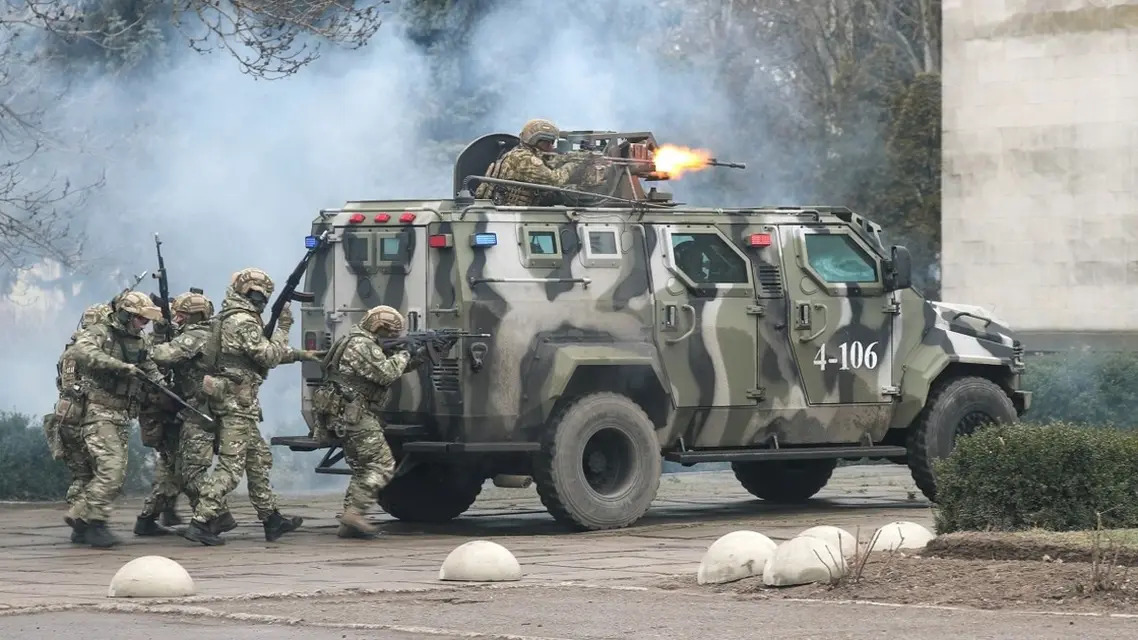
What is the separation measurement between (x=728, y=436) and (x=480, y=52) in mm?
13011

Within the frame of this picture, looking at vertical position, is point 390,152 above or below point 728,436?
above

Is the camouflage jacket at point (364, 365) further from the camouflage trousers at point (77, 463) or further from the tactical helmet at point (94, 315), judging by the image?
the camouflage trousers at point (77, 463)

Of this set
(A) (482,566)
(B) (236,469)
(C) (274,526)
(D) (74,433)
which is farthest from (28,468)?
(A) (482,566)

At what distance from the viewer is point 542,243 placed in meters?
14.6

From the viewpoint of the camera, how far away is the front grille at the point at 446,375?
46.6 feet

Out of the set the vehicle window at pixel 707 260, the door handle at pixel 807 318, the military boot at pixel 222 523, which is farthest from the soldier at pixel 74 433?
the door handle at pixel 807 318

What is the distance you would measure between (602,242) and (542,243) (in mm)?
453

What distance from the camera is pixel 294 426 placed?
2323cm

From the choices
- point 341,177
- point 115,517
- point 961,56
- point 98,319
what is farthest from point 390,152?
point 98,319

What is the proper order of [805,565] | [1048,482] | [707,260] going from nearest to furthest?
[805,565] < [1048,482] < [707,260]

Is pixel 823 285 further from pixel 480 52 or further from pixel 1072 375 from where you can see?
pixel 480 52

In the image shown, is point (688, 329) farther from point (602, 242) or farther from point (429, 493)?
point (429, 493)

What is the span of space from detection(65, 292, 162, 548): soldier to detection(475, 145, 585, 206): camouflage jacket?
2.56 m

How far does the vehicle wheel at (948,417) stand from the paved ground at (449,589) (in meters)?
0.37
